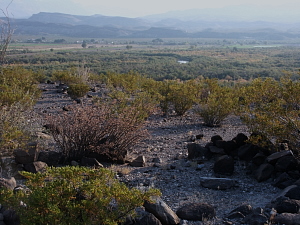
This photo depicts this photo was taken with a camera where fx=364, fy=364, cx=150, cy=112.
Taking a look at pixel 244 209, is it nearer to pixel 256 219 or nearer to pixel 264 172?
pixel 256 219

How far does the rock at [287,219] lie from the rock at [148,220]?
4.86ft

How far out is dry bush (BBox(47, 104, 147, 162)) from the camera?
7.21 meters

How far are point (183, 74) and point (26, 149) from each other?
→ 3274 cm

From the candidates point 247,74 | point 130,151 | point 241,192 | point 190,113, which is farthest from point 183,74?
point 241,192

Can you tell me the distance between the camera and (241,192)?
5.88m

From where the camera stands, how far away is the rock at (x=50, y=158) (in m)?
6.95

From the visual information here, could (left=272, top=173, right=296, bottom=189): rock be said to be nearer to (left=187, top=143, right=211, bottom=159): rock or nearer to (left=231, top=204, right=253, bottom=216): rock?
(left=231, top=204, right=253, bottom=216): rock

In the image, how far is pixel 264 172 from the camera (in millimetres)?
6355

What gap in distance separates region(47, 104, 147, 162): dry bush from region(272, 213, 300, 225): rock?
361 centimetres

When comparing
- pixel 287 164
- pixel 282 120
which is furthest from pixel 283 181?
pixel 282 120

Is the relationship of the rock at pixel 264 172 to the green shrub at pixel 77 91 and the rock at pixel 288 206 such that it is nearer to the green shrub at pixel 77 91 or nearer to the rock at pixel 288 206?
the rock at pixel 288 206

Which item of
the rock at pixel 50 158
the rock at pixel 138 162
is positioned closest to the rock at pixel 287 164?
the rock at pixel 138 162

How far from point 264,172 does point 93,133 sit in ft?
11.0

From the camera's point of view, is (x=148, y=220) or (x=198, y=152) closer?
(x=148, y=220)
